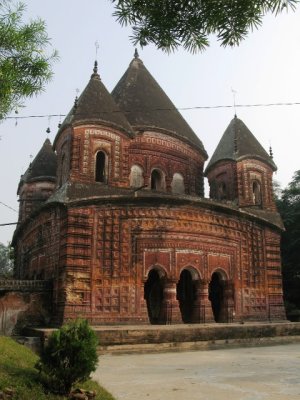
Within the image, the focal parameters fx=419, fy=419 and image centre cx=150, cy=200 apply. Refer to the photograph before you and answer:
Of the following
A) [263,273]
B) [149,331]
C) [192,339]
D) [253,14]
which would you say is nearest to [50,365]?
[253,14]

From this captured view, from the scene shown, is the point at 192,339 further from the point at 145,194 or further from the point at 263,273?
the point at 263,273

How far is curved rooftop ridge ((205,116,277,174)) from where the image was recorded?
768 inches

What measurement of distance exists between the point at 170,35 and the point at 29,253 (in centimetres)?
1481

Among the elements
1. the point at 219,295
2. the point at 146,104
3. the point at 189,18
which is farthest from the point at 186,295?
the point at 189,18

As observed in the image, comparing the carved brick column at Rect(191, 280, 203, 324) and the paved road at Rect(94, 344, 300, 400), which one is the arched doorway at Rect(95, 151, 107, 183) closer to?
the carved brick column at Rect(191, 280, 203, 324)

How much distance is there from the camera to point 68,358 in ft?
17.4

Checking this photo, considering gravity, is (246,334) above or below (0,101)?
below

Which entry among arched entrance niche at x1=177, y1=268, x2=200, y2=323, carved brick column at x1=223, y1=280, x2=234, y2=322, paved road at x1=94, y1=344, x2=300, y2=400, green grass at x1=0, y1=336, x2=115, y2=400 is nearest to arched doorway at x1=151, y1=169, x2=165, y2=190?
arched entrance niche at x1=177, y1=268, x2=200, y2=323

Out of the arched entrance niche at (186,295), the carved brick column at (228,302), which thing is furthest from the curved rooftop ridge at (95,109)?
the carved brick column at (228,302)

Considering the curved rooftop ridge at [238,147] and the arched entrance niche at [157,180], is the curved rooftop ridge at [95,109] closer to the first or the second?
the arched entrance niche at [157,180]

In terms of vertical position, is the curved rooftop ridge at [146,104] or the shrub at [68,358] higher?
the curved rooftop ridge at [146,104]

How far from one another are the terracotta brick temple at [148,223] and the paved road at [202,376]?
11.7 ft

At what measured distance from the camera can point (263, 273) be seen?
1750cm

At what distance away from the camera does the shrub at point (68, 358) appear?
5.25 meters
